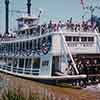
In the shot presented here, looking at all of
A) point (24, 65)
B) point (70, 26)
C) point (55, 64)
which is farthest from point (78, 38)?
point (24, 65)

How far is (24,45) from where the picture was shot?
92.8ft

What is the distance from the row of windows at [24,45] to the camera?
81.1ft

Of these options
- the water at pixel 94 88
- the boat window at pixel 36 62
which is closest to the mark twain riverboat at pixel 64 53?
the boat window at pixel 36 62

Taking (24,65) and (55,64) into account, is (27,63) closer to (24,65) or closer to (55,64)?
(24,65)

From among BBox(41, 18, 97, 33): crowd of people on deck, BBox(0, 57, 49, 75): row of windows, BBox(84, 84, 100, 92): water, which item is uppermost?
BBox(41, 18, 97, 33): crowd of people on deck

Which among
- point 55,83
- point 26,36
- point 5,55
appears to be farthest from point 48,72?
point 5,55

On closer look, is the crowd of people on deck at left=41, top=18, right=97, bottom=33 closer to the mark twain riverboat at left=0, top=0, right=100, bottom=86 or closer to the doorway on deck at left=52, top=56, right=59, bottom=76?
the mark twain riverboat at left=0, top=0, right=100, bottom=86

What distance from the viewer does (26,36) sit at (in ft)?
94.3

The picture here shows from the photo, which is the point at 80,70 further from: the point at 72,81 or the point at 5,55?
the point at 5,55

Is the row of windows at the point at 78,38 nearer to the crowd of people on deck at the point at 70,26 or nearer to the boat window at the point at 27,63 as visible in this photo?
the crowd of people on deck at the point at 70,26

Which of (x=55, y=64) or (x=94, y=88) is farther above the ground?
(x=55, y=64)

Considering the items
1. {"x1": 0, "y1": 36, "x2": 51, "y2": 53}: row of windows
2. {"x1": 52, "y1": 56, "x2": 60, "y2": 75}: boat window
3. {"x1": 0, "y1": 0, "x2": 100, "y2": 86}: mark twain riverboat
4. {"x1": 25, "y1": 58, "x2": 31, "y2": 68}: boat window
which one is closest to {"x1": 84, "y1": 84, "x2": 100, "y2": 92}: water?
{"x1": 0, "y1": 0, "x2": 100, "y2": 86}: mark twain riverboat

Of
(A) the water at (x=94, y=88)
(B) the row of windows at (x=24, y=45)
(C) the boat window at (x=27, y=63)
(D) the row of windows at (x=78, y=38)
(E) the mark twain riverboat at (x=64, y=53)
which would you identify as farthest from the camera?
(C) the boat window at (x=27, y=63)

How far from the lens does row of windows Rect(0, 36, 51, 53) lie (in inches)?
974
